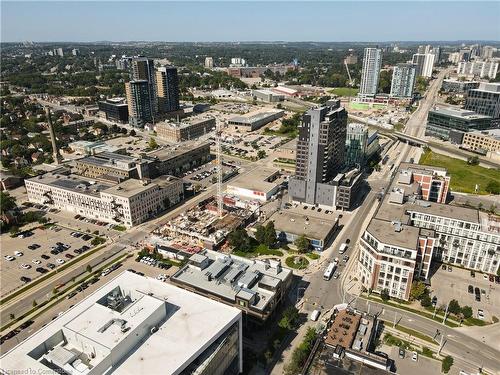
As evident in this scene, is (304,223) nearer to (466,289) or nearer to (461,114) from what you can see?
(466,289)

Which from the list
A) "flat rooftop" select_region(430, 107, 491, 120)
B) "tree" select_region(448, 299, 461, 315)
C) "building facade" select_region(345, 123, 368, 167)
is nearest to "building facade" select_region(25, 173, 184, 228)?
"building facade" select_region(345, 123, 368, 167)

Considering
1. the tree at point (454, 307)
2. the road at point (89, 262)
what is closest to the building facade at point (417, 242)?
the tree at point (454, 307)

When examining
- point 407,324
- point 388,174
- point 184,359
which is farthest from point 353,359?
point 388,174

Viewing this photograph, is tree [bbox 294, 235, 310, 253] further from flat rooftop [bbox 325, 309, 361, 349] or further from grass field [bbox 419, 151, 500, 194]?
grass field [bbox 419, 151, 500, 194]

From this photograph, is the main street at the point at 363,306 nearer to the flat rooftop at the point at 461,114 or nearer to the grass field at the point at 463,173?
the grass field at the point at 463,173

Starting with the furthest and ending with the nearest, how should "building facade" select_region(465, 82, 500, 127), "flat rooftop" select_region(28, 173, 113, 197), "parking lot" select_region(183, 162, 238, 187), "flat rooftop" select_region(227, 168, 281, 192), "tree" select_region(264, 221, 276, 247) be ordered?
"building facade" select_region(465, 82, 500, 127)
"parking lot" select_region(183, 162, 238, 187)
"flat rooftop" select_region(227, 168, 281, 192)
"flat rooftop" select_region(28, 173, 113, 197)
"tree" select_region(264, 221, 276, 247)

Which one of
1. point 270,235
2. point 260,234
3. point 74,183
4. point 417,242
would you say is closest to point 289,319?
point 270,235

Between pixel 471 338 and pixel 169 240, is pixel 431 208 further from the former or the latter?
pixel 169 240
